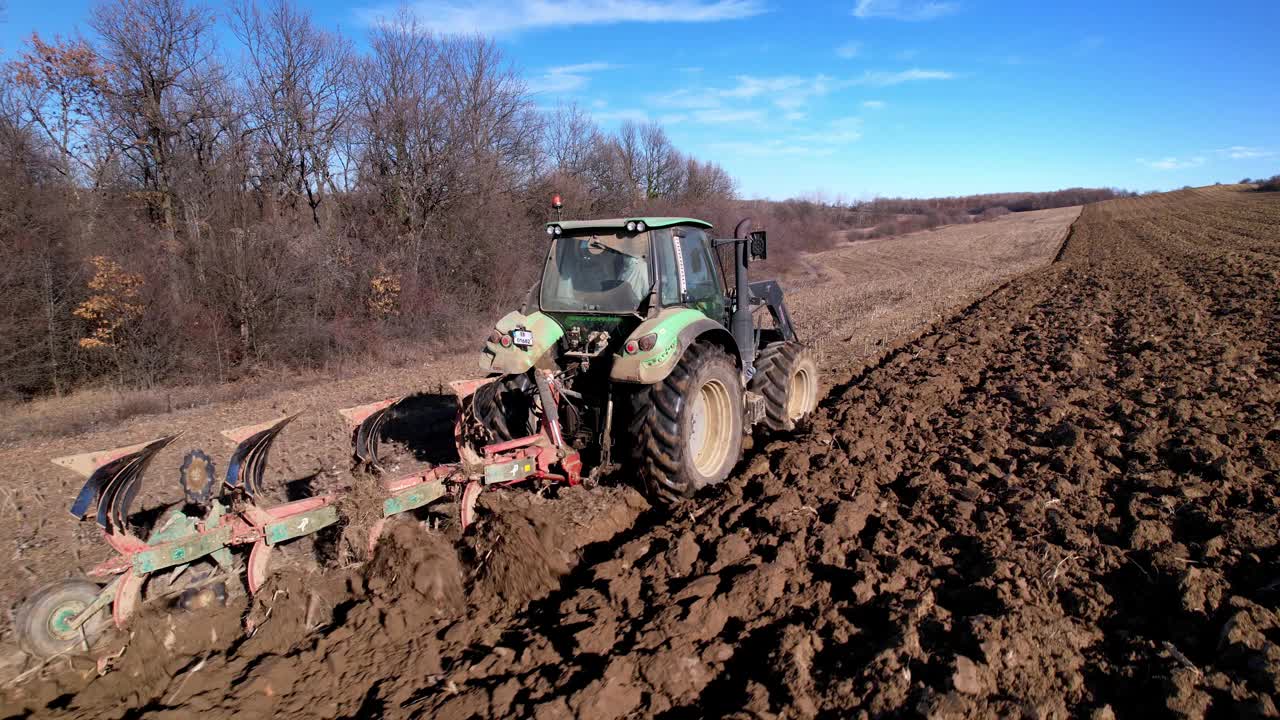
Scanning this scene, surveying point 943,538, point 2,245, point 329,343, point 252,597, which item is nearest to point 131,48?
point 2,245

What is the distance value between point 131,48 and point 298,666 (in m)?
14.3

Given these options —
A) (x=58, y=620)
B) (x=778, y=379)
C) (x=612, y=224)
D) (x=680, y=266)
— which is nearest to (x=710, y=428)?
(x=778, y=379)

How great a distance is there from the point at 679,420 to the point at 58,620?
3078 millimetres

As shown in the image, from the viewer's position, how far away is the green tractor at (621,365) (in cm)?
429

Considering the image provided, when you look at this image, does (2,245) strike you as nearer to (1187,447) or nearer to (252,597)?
(252,597)

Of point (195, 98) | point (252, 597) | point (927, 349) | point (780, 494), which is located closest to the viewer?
point (252, 597)

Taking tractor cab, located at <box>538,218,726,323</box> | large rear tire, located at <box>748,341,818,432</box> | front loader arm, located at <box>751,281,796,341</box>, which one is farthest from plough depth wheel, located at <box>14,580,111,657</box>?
front loader arm, located at <box>751,281,796,341</box>

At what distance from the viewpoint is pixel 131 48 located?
1288cm

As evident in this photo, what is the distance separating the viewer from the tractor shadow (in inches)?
239

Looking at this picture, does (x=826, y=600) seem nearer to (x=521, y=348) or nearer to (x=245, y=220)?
(x=521, y=348)

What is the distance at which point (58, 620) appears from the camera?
3.01m

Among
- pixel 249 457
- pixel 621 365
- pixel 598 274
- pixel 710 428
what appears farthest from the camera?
pixel 710 428

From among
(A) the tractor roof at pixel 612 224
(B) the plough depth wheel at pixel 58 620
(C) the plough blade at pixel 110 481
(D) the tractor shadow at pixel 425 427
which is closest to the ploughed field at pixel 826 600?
(B) the plough depth wheel at pixel 58 620

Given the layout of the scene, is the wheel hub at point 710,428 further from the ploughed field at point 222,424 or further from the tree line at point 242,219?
the tree line at point 242,219
